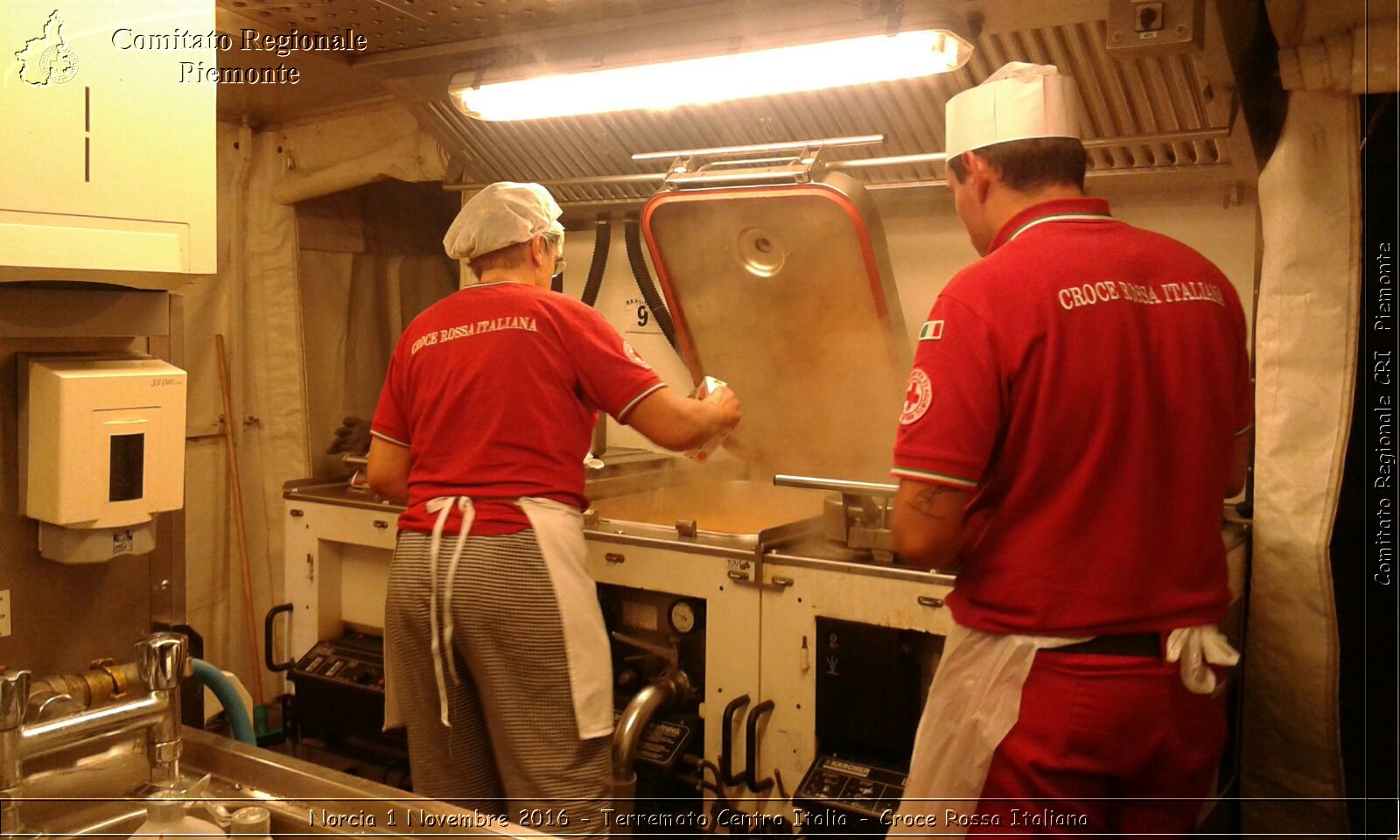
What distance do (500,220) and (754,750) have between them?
3.55 ft

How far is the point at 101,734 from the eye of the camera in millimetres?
1109

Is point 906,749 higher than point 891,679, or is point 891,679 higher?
point 891,679

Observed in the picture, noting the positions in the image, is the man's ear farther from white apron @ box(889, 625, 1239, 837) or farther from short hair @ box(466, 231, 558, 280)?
short hair @ box(466, 231, 558, 280)

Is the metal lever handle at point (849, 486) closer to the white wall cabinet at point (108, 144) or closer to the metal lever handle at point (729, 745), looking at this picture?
the metal lever handle at point (729, 745)

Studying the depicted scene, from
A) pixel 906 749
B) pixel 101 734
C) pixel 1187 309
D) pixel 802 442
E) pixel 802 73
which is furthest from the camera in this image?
pixel 802 442

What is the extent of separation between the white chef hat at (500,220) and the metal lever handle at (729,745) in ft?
3.12

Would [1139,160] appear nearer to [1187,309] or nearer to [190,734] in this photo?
[1187,309]

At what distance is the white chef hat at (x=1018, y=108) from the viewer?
4.42ft

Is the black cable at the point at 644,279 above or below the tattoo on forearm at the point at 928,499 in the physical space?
above

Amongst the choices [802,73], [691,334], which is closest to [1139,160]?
[802,73]

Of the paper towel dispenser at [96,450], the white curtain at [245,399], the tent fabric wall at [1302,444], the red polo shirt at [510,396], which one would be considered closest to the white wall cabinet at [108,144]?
the paper towel dispenser at [96,450]

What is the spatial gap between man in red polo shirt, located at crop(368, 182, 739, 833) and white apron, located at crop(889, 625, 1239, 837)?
25.3 inches

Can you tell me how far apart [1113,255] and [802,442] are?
137 cm

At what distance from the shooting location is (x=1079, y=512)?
1.21m
